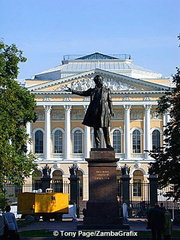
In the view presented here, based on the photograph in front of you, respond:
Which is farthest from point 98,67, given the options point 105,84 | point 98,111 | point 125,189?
point 98,111

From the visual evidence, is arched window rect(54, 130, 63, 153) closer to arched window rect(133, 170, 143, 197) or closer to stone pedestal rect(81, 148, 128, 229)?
arched window rect(133, 170, 143, 197)

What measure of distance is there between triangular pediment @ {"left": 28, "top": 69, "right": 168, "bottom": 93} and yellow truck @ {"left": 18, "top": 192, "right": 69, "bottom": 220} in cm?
3137

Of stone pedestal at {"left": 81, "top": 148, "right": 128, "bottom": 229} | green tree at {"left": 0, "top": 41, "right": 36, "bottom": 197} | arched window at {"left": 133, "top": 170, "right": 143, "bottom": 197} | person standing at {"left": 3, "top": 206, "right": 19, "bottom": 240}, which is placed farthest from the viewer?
arched window at {"left": 133, "top": 170, "right": 143, "bottom": 197}

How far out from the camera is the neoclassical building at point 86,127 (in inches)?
2589

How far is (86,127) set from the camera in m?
66.9

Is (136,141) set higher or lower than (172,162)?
higher

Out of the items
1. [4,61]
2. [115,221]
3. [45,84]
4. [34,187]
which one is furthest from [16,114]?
[45,84]

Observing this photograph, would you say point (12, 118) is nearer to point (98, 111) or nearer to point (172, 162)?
point (172, 162)

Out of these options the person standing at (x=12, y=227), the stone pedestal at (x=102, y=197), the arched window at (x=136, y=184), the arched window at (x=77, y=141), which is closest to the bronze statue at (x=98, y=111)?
the stone pedestal at (x=102, y=197)

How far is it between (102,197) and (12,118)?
46.9 feet

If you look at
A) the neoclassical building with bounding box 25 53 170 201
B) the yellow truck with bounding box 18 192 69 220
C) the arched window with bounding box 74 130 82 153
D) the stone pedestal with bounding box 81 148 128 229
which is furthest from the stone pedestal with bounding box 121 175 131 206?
the arched window with bounding box 74 130 82 153

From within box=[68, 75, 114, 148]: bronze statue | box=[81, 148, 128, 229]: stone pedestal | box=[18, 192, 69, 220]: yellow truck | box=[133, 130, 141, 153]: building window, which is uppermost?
box=[133, 130, 141, 153]: building window

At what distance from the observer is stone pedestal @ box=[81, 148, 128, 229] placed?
761 inches

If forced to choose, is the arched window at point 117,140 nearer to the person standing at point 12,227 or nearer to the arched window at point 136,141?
the arched window at point 136,141
